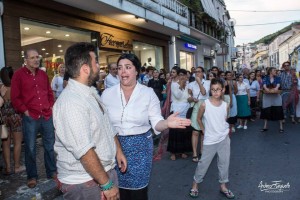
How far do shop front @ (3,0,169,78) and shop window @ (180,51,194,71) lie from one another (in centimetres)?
722

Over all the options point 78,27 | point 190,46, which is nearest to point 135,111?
point 78,27

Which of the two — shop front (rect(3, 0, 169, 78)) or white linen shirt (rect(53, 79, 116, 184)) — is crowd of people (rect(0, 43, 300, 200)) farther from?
shop front (rect(3, 0, 169, 78))

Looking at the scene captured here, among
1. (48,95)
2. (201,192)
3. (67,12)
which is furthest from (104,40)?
(201,192)

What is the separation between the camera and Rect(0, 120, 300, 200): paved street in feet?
15.7

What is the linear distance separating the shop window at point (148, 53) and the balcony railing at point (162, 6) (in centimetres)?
198

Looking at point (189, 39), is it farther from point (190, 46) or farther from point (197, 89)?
point (197, 89)

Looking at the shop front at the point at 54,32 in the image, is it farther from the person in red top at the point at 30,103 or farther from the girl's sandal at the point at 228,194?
the girl's sandal at the point at 228,194

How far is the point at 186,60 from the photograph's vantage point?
23500 mm

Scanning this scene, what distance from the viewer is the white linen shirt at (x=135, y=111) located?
313 centimetres

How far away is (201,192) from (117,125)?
2.34 meters

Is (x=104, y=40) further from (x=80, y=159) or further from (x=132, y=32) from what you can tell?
(x=80, y=159)

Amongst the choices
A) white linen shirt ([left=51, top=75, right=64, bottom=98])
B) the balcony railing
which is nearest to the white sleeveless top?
white linen shirt ([left=51, top=75, right=64, bottom=98])

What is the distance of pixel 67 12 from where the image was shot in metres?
10.5

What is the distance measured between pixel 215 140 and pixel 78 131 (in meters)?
2.87
